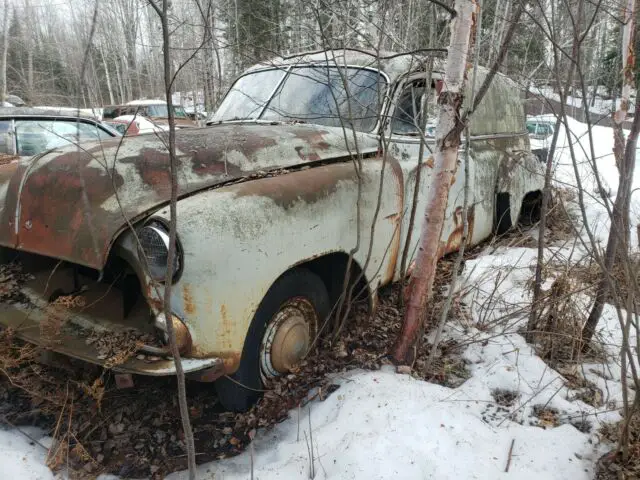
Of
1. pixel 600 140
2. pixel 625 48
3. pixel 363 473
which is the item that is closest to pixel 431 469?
pixel 363 473

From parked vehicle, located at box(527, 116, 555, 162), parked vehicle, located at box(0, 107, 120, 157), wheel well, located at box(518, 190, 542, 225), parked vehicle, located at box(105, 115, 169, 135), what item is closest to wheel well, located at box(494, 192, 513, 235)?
parked vehicle, located at box(527, 116, 555, 162)

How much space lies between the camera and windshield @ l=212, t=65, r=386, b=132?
3.17 meters

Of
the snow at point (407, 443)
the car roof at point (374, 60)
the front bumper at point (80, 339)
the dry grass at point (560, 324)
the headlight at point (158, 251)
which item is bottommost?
the snow at point (407, 443)

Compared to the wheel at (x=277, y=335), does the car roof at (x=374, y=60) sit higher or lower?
higher

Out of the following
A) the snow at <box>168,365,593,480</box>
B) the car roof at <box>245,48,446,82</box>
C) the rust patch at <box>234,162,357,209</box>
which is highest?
the car roof at <box>245,48,446,82</box>

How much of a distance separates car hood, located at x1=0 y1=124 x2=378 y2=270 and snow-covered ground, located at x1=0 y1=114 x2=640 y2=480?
99 centimetres

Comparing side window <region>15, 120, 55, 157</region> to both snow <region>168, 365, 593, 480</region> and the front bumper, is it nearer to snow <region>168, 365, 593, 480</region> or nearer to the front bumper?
the front bumper

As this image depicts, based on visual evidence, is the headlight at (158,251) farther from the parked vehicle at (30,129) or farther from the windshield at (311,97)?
the parked vehicle at (30,129)

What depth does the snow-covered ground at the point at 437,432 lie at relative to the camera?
1943 millimetres

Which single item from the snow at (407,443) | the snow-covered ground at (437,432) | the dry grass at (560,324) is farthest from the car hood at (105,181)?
the dry grass at (560,324)

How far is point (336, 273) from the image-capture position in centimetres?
284

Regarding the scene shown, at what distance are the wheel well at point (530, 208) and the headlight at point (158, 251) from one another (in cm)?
454

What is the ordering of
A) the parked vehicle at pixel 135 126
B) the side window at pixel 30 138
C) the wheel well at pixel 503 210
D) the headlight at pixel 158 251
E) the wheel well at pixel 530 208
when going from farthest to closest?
1. the wheel well at pixel 530 208
2. the side window at pixel 30 138
3. the wheel well at pixel 503 210
4. the parked vehicle at pixel 135 126
5. the headlight at pixel 158 251

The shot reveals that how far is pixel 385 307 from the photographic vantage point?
344cm
